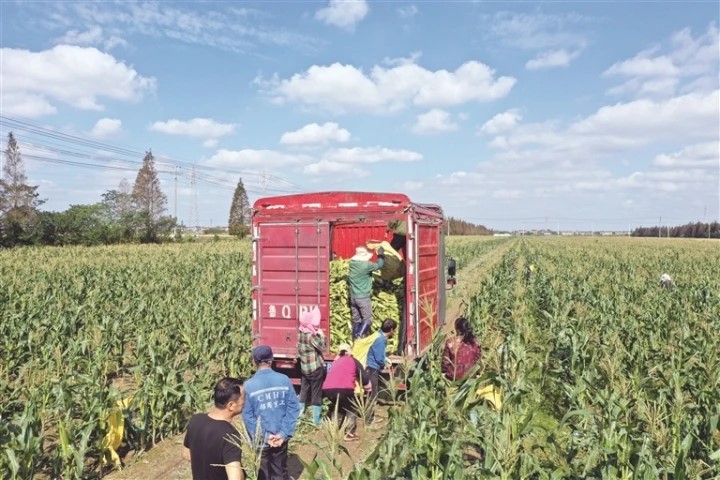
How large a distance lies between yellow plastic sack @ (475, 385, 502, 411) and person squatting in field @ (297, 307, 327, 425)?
2.40 m

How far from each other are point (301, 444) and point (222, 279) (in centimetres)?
1308

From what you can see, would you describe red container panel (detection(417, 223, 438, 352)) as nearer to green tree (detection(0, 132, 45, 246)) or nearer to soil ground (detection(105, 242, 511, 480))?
soil ground (detection(105, 242, 511, 480))

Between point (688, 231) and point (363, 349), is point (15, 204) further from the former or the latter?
point (688, 231)

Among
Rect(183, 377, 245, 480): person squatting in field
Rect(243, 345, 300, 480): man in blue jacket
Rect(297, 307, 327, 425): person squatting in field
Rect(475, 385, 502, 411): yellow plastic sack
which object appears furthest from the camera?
Rect(297, 307, 327, 425): person squatting in field

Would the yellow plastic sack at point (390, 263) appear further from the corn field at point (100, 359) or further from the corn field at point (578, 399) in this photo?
the corn field at point (100, 359)

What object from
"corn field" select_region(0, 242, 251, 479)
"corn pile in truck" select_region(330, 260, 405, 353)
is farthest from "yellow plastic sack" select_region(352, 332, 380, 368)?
"corn field" select_region(0, 242, 251, 479)

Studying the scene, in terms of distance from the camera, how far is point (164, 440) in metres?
7.11

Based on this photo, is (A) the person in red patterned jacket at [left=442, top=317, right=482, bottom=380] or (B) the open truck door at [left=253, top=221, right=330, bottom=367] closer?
(A) the person in red patterned jacket at [left=442, top=317, right=482, bottom=380]

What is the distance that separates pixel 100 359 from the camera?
26.2 ft

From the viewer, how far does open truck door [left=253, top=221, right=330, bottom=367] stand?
27.7 ft

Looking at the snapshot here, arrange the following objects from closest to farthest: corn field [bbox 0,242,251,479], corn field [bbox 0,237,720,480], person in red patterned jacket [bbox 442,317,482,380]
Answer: corn field [bbox 0,237,720,480] < corn field [bbox 0,242,251,479] < person in red patterned jacket [bbox 442,317,482,380]

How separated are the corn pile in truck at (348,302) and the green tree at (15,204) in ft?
125

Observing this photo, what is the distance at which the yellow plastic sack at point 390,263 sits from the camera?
8859mm

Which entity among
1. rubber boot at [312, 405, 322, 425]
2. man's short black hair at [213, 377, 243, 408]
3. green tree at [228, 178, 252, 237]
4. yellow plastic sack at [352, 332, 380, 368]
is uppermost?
green tree at [228, 178, 252, 237]
